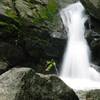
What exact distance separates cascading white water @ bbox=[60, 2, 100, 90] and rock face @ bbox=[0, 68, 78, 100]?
21.2 feet

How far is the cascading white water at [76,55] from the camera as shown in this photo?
13.3m

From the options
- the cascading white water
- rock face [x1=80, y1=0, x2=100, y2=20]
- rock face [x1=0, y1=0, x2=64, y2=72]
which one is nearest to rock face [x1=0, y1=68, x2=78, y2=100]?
the cascading white water

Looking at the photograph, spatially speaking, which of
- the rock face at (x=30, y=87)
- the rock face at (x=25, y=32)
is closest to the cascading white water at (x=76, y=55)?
the rock face at (x=25, y=32)

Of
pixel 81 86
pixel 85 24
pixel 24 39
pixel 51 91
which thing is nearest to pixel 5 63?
pixel 24 39

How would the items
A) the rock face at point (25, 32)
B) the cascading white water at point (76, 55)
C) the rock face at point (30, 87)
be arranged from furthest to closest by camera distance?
the rock face at point (25, 32)
the cascading white water at point (76, 55)
the rock face at point (30, 87)

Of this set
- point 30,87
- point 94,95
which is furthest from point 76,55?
point 30,87

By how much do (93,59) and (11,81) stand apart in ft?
34.6

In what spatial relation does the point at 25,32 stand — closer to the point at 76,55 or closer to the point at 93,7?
the point at 76,55

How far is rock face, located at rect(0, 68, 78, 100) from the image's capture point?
4582mm

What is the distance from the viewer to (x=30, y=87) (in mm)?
4852

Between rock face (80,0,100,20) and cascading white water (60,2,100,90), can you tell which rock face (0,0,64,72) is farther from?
rock face (80,0,100,20)

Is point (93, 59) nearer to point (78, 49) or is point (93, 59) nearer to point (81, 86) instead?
point (78, 49)

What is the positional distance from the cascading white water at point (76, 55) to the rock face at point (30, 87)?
254 inches

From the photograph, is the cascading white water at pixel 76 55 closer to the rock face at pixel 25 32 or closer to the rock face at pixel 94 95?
the rock face at pixel 25 32
